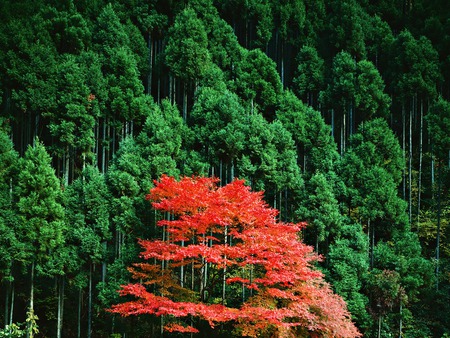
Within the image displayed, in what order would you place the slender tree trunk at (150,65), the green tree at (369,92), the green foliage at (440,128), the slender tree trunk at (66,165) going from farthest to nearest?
the slender tree trunk at (150,65) < the green tree at (369,92) < the green foliage at (440,128) < the slender tree trunk at (66,165)

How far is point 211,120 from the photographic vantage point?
22359 millimetres

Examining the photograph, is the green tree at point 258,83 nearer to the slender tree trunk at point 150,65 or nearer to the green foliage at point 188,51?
the green foliage at point 188,51

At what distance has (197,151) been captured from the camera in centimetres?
2275

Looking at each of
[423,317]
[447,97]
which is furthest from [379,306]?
[447,97]

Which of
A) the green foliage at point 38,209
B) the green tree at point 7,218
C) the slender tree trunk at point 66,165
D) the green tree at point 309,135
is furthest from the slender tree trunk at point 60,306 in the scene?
the green tree at point 309,135

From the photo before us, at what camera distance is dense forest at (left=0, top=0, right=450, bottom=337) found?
17938mm

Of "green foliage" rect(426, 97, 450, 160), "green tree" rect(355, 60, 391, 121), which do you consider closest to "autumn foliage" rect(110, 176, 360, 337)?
"green foliage" rect(426, 97, 450, 160)

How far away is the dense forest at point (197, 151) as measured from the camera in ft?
58.9

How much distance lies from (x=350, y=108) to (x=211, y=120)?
10.2 m

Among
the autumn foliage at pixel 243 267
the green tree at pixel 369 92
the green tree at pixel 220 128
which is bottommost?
the autumn foliage at pixel 243 267

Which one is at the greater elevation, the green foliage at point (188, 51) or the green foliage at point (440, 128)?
the green foliage at point (188, 51)

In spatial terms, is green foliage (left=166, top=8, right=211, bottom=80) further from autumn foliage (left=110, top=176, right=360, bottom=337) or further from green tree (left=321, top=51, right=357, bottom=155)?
autumn foliage (left=110, top=176, right=360, bottom=337)

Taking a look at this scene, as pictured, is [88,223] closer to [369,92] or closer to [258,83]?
[258,83]

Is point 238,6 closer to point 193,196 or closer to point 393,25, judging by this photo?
point 393,25
